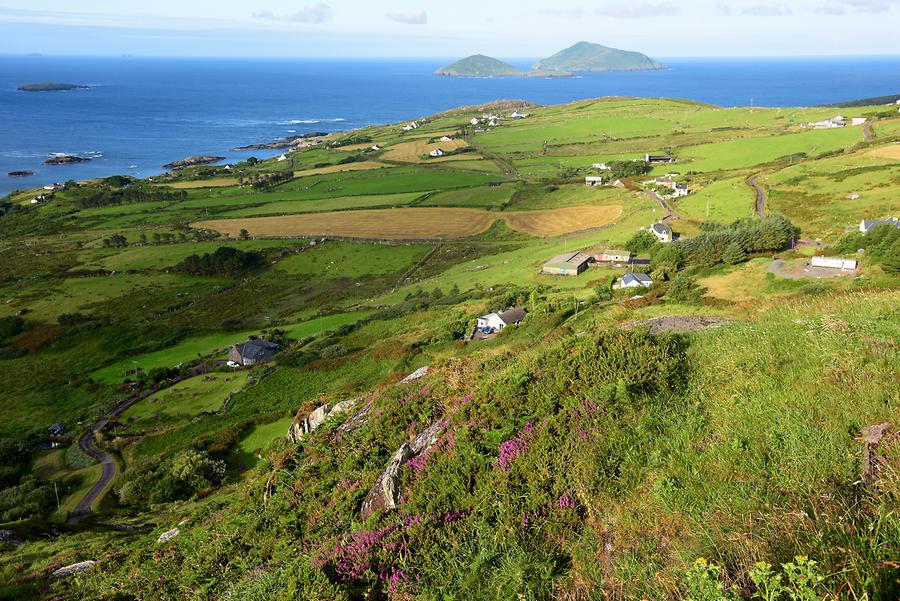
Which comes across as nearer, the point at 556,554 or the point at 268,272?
the point at 556,554

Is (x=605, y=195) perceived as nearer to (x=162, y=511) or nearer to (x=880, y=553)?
(x=162, y=511)

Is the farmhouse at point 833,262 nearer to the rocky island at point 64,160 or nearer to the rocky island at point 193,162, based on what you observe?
the rocky island at point 193,162

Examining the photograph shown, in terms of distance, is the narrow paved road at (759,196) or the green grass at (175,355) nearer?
the green grass at (175,355)

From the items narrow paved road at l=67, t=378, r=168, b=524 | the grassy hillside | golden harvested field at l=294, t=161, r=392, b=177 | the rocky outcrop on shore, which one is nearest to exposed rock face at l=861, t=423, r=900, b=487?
the grassy hillside

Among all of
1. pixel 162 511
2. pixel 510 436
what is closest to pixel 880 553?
pixel 510 436

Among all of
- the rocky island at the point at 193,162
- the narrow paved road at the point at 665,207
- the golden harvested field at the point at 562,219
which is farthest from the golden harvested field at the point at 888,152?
the rocky island at the point at 193,162
